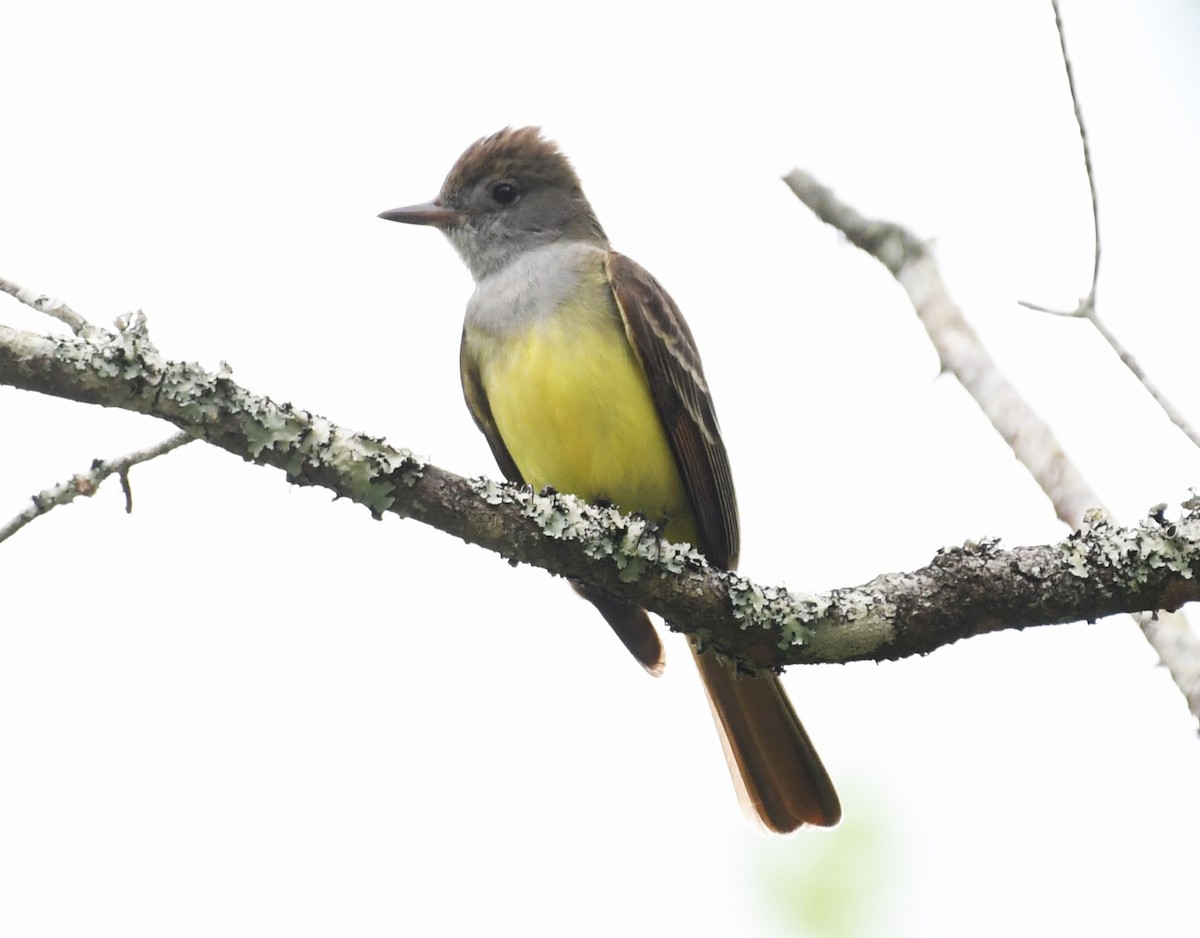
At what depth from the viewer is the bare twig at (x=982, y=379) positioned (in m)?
3.54

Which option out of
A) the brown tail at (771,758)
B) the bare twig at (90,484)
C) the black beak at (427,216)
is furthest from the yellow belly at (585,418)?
the bare twig at (90,484)

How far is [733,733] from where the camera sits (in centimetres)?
483

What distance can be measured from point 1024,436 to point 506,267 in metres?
2.24

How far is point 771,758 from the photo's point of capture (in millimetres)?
4840

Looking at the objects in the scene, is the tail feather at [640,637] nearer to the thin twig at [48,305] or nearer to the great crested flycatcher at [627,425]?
the great crested flycatcher at [627,425]

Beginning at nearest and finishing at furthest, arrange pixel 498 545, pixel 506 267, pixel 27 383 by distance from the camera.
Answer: pixel 27 383
pixel 498 545
pixel 506 267

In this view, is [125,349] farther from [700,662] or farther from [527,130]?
[527,130]

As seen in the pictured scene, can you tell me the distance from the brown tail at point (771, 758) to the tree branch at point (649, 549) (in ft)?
3.95

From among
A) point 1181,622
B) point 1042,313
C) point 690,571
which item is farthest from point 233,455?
point 1181,622

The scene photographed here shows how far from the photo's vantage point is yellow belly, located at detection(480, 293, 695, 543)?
4.49 metres

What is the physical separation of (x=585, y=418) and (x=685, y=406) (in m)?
0.42

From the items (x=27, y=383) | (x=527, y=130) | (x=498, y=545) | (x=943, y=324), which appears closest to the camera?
(x=27, y=383)

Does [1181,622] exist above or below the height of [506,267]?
below

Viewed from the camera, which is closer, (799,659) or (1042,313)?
(799,659)
